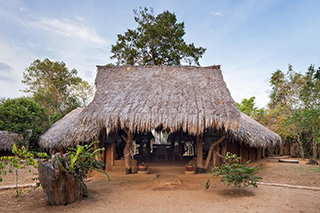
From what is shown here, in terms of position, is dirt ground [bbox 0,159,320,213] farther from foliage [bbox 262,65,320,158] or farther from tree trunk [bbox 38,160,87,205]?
foliage [bbox 262,65,320,158]

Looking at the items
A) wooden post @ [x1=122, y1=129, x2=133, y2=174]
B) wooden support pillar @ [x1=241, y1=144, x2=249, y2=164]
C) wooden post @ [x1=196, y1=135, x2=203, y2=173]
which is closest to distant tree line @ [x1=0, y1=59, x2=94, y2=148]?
wooden post @ [x1=122, y1=129, x2=133, y2=174]

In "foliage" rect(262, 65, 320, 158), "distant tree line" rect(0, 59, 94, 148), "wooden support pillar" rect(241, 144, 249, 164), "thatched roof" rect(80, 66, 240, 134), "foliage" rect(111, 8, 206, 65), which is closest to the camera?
"thatched roof" rect(80, 66, 240, 134)

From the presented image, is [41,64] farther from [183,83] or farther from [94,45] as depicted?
[183,83]

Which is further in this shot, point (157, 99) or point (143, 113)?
point (157, 99)

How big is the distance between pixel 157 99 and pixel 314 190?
4903mm

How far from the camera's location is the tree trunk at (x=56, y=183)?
358cm

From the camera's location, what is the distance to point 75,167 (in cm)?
411

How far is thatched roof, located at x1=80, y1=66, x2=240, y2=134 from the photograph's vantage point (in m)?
5.95

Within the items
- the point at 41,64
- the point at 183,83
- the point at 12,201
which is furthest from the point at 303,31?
the point at 41,64

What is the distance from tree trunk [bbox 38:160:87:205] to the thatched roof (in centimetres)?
238

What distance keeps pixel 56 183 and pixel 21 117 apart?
806cm

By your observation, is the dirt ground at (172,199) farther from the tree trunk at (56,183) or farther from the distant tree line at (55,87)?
the distant tree line at (55,87)

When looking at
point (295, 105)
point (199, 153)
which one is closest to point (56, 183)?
point (199, 153)

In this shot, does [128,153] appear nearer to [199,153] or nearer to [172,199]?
[199,153]
